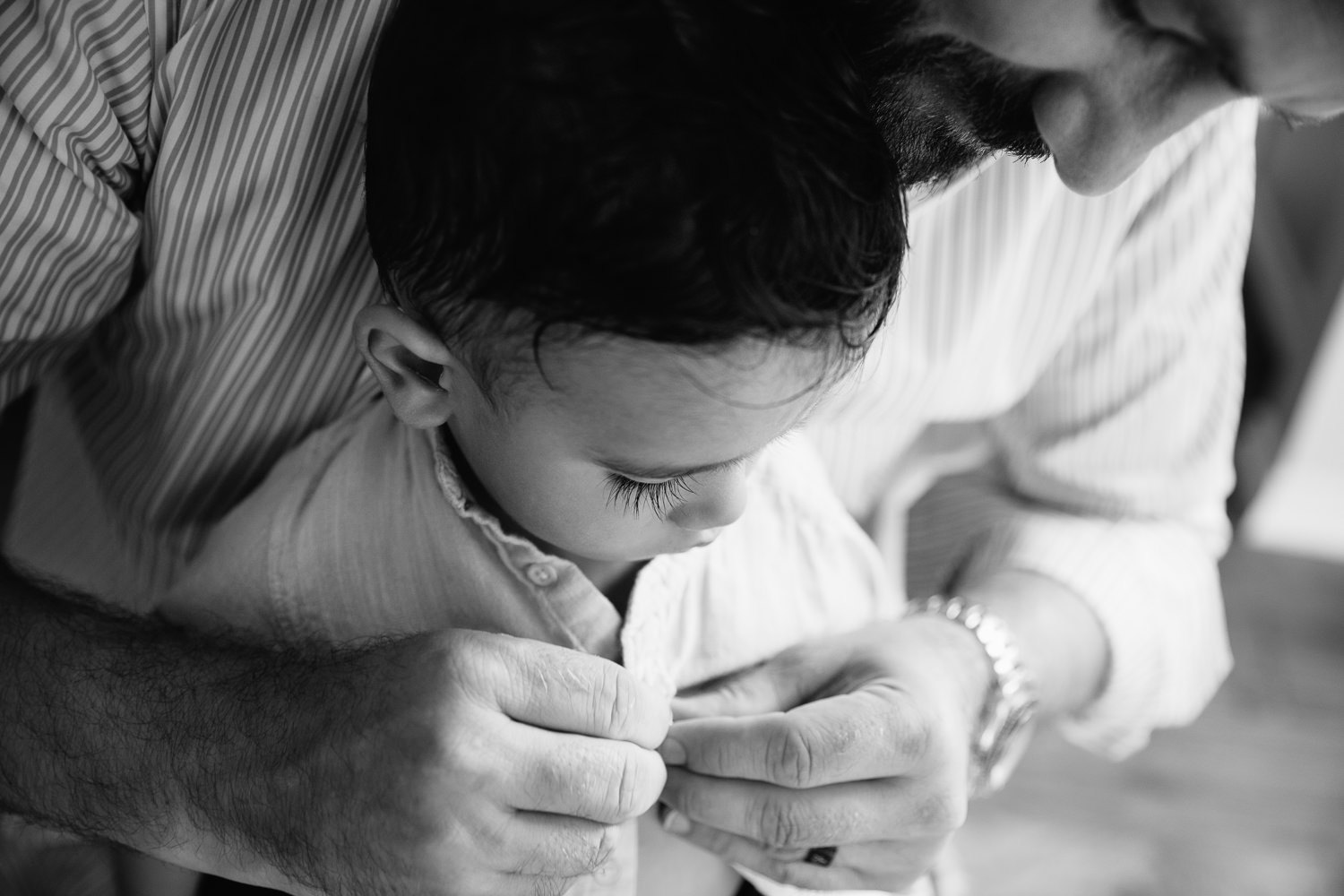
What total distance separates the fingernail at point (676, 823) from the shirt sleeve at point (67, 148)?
0.50 m

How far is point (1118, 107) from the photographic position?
0.66 m

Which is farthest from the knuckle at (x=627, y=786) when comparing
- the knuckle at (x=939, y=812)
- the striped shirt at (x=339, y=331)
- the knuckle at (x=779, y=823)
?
the striped shirt at (x=339, y=331)

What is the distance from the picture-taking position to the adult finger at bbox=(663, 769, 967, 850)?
2.43 ft

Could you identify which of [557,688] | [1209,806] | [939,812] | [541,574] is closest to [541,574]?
[541,574]

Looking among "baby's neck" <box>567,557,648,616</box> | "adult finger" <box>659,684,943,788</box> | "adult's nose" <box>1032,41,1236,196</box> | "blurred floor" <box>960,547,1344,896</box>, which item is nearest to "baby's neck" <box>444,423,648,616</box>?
"baby's neck" <box>567,557,648,616</box>

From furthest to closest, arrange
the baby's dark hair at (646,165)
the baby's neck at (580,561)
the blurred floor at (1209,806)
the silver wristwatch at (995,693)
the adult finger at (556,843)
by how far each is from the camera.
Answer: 1. the blurred floor at (1209,806)
2. the silver wristwatch at (995,693)
3. the baby's neck at (580,561)
4. the adult finger at (556,843)
5. the baby's dark hair at (646,165)

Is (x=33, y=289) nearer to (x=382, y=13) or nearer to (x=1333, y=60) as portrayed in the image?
(x=382, y=13)

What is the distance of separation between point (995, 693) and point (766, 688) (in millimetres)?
214

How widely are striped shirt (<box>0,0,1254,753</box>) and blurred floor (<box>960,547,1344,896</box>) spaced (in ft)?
1.46

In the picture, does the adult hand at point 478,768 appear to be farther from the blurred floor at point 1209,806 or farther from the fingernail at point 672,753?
the blurred floor at point 1209,806

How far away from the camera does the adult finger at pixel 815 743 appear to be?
723 millimetres

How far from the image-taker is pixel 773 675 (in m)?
0.81

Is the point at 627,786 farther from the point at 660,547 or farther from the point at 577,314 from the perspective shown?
the point at 577,314

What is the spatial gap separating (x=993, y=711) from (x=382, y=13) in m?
0.65
